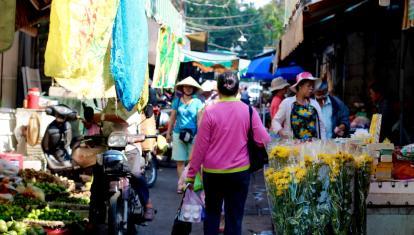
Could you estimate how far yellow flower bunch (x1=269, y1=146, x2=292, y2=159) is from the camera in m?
5.46

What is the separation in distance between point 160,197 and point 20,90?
482 centimetres

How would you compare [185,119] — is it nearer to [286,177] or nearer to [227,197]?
[227,197]

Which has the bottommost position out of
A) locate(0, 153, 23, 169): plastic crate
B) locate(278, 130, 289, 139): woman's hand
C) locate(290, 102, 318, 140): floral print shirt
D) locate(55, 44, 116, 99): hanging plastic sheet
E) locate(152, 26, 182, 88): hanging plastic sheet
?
locate(0, 153, 23, 169): plastic crate

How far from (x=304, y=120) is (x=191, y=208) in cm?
238

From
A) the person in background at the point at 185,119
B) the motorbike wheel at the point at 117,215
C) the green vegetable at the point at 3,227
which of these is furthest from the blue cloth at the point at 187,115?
the green vegetable at the point at 3,227

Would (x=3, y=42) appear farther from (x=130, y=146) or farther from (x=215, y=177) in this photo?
(x=130, y=146)

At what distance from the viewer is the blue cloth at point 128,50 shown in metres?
6.29

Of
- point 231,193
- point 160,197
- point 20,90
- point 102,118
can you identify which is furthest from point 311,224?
point 20,90

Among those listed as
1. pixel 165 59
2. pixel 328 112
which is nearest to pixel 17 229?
pixel 165 59

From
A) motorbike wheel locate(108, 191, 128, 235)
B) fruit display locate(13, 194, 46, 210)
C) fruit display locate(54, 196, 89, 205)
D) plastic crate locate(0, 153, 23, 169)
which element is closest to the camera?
motorbike wheel locate(108, 191, 128, 235)

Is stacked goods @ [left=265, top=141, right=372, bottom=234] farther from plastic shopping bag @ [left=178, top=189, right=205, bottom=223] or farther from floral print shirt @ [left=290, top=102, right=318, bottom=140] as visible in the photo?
floral print shirt @ [left=290, top=102, right=318, bottom=140]

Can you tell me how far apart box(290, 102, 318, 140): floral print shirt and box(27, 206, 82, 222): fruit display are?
294 centimetres

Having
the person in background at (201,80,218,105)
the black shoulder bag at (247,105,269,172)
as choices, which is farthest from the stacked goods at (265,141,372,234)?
the person in background at (201,80,218,105)

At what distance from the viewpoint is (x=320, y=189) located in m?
5.34
